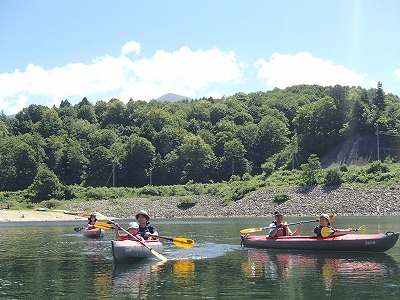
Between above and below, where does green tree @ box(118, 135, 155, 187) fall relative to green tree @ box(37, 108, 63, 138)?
below

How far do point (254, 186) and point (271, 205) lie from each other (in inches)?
520

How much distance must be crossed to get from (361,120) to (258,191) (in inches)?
1456

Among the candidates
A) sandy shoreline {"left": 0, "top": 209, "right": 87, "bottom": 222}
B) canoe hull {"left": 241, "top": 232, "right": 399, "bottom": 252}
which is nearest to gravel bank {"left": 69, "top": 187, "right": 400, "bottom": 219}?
sandy shoreline {"left": 0, "top": 209, "right": 87, "bottom": 222}

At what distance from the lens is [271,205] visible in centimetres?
8525

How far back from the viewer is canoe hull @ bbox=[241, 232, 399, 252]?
83.3 feet

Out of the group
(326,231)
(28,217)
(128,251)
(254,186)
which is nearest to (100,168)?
(28,217)

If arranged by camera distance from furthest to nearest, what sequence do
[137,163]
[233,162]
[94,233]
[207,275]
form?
[137,163] < [233,162] < [94,233] < [207,275]

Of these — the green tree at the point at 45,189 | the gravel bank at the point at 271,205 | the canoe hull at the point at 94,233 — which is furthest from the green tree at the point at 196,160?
the canoe hull at the point at 94,233

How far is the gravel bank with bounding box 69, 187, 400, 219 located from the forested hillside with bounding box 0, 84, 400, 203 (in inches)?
818

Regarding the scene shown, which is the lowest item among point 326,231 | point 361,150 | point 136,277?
point 136,277

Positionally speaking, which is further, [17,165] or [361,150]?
[17,165]

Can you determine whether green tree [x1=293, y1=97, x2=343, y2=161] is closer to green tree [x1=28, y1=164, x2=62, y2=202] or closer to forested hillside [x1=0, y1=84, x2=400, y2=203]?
forested hillside [x1=0, y1=84, x2=400, y2=203]

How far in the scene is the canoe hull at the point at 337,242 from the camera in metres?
25.4

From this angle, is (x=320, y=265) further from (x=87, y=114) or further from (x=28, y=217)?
(x=87, y=114)
